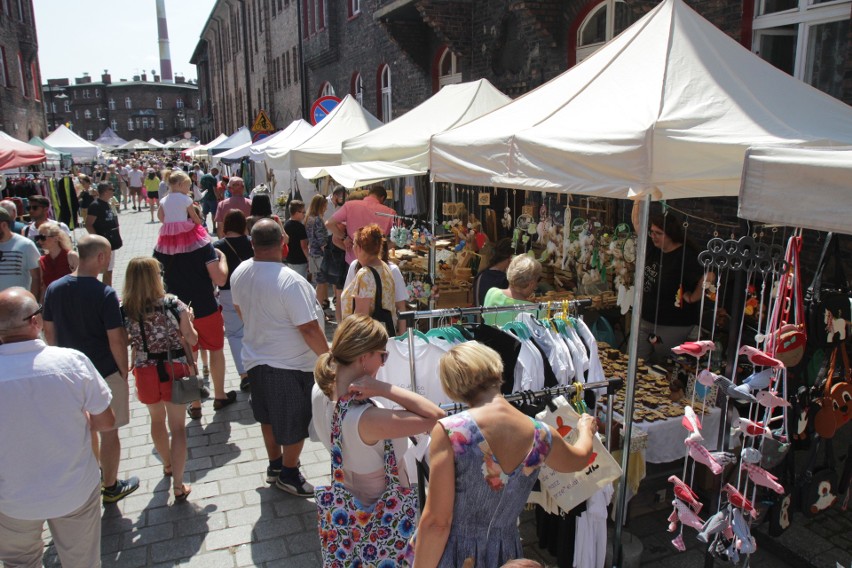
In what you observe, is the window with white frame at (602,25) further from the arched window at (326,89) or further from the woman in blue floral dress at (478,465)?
the arched window at (326,89)

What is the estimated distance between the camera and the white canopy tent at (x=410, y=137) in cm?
680

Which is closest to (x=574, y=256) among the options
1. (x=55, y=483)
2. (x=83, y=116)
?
(x=55, y=483)

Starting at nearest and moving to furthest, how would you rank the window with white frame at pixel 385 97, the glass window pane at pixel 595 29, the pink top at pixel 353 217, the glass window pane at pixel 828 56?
1. the glass window pane at pixel 828 56
2. the pink top at pixel 353 217
3. the glass window pane at pixel 595 29
4. the window with white frame at pixel 385 97

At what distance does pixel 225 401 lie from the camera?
18.9 feet

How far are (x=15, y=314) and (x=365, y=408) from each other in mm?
1610

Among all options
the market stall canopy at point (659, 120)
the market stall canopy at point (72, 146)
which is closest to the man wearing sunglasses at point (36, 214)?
the market stall canopy at point (659, 120)

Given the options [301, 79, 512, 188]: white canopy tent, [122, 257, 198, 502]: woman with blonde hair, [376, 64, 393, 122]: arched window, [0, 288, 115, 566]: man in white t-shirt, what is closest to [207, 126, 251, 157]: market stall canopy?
[376, 64, 393, 122]: arched window

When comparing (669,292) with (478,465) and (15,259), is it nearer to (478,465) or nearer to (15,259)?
(478,465)

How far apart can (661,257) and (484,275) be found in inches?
55.5

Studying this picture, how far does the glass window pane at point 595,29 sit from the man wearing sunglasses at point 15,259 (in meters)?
7.15

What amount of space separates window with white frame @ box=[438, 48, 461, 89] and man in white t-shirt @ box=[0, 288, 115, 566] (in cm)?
1041

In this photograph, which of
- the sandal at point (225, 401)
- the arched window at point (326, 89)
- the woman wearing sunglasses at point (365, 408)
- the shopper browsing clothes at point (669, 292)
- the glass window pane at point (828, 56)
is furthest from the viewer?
the arched window at point (326, 89)

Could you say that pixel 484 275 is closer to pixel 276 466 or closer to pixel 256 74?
pixel 276 466

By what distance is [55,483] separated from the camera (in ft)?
9.14
